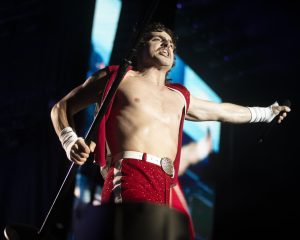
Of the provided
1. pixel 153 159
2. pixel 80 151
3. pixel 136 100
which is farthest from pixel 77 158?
pixel 136 100

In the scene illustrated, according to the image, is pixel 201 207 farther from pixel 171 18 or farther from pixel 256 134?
pixel 171 18

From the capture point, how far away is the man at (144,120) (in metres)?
2.51

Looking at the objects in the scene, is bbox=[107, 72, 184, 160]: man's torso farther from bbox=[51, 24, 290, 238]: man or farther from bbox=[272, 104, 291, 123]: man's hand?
bbox=[272, 104, 291, 123]: man's hand

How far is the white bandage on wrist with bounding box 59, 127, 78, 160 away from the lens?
2.42m

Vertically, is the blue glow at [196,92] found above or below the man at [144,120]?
above

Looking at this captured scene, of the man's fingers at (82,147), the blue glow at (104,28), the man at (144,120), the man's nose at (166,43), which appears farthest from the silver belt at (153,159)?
the blue glow at (104,28)

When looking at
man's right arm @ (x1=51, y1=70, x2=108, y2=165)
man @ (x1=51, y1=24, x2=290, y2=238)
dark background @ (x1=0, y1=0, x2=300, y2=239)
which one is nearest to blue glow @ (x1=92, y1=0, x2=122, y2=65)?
dark background @ (x1=0, y1=0, x2=300, y2=239)

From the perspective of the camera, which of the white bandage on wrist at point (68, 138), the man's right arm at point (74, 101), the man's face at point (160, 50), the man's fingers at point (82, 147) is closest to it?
the man's fingers at point (82, 147)

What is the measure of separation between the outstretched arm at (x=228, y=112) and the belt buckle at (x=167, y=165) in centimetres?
54

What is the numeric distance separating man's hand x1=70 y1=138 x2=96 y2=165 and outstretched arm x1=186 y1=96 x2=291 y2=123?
98cm

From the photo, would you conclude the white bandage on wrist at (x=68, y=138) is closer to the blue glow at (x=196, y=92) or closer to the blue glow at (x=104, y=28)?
the blue glow at (x=104, y=28)

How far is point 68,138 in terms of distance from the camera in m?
2.52

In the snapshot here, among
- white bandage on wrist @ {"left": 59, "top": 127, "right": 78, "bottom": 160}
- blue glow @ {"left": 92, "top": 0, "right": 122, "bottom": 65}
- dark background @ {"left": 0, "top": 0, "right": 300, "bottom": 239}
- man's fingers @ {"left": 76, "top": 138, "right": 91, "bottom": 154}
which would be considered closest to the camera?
man's fingers @ {"left": 76, "top": 138, "right": 91, "bottom": 154}

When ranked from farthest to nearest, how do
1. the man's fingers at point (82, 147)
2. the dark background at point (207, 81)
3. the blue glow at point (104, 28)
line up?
the blue glow at point (104, 28) → the dark background at point (207, 81) → the man's fingers at point (82, 147)
